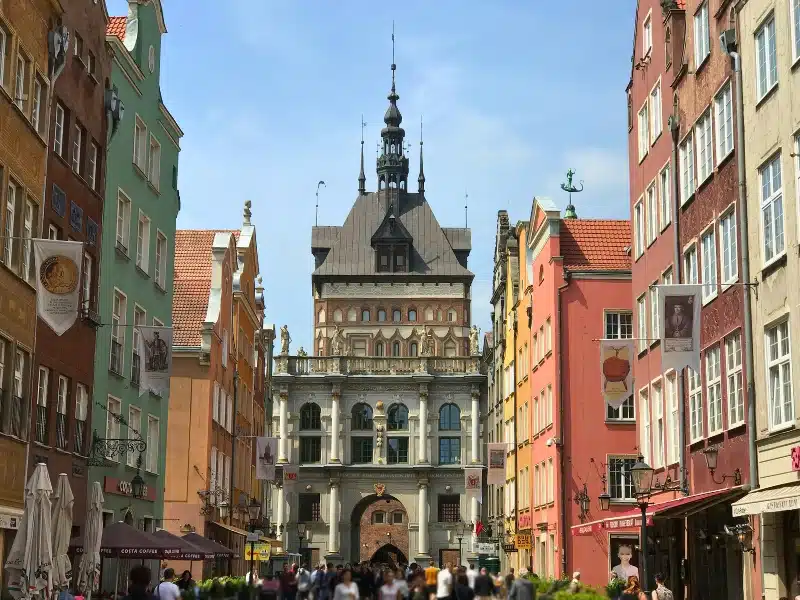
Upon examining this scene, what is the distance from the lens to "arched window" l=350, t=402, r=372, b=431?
308 ft

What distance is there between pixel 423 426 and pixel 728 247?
6755 centimetres

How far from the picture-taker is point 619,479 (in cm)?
4481

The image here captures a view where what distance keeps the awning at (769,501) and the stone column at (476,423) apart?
6826 centimetres

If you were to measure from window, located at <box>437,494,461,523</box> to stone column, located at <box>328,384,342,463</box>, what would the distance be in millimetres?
8181

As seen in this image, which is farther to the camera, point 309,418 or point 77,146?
point 309,418

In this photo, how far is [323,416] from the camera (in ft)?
304

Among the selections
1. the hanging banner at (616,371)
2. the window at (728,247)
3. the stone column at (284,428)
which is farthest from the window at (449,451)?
the window at (728,247)

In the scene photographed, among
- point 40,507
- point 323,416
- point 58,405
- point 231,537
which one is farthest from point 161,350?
point 323,416

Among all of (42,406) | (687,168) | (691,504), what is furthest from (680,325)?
(42,406)

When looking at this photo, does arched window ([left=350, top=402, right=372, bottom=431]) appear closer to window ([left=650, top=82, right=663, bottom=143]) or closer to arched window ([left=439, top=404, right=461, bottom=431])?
arched window ([left=439, top=404, right=461, bottom=431])

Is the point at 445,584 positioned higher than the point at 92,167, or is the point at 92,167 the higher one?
the point at 92,167

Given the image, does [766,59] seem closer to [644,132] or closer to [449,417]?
[644,132]

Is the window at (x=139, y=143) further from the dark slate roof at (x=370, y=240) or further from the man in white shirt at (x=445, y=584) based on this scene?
the dark slate roof at (x=370, y=240)

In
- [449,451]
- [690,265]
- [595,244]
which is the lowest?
[690,265]
